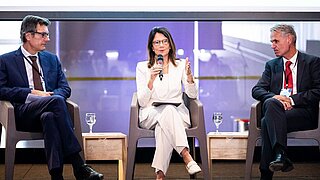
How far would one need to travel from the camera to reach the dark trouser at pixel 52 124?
15.6 feet

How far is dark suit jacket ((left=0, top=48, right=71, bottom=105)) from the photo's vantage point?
511 cm

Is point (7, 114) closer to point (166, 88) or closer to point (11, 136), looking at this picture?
point (11, 136)

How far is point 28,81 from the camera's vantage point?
5.32 metres

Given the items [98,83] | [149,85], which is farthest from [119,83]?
[149,85]

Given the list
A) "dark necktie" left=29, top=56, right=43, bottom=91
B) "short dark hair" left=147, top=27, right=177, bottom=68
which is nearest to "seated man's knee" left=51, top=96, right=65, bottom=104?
"dark necktie" left=29, top=56, right=43, bottom=91

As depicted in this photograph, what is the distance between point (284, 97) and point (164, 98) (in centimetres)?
98

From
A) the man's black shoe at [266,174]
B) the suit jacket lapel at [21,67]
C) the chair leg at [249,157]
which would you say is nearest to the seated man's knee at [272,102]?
the chair leg at [249,157]

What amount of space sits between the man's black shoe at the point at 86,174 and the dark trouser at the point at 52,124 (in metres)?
0.14

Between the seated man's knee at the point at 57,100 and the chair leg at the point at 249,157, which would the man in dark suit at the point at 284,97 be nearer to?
the chair leg at the point at 249,157

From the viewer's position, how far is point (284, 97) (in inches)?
205

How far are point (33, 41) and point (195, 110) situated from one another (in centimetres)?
143

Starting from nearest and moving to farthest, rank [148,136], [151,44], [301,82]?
[148,136]
[301,82]
[151,44]

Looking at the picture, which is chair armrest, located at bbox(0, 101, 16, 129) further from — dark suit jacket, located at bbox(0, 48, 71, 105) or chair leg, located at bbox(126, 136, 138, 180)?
chair leg, located at bbox(126, 136, 138, 180)

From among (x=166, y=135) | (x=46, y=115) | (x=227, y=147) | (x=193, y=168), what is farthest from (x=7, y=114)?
(x=227, y=147)
